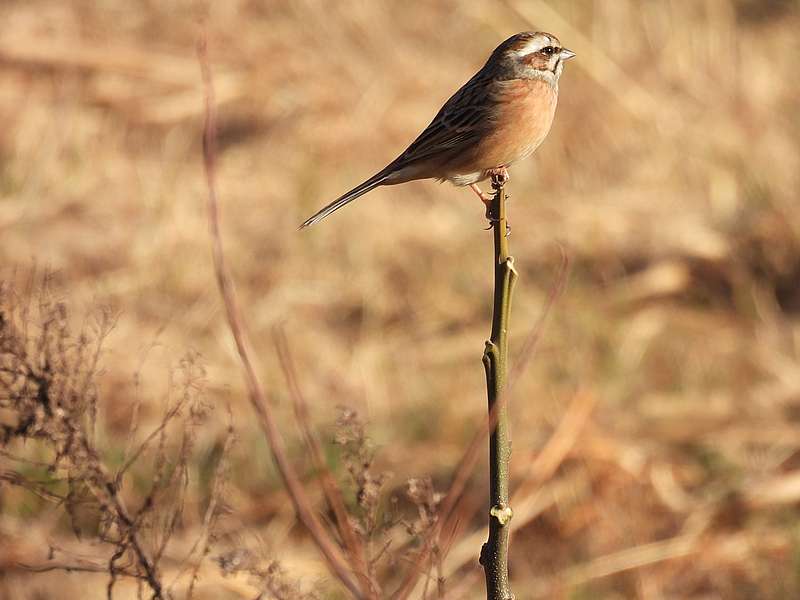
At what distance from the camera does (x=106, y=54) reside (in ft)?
27.3

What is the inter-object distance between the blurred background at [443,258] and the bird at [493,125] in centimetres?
150

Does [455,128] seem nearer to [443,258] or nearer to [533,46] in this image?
[533,46]

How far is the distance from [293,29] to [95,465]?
674 cm

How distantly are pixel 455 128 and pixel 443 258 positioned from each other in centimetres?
353

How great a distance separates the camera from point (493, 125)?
12.7 feet

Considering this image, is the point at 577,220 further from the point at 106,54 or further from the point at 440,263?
the point at 106,54

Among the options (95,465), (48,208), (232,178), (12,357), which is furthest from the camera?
(232,178)

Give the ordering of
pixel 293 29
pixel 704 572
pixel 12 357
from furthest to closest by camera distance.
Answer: pixel 293 29, pixel 704 572, pixel 12 357

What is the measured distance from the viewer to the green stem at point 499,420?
1873mm

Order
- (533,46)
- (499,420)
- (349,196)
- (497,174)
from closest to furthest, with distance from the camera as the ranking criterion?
(499,420) → (349,196) → (497,174) → (533,46)

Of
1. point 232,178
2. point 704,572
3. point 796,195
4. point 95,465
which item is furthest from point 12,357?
point 796,195

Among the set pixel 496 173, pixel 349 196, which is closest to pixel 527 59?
pixel 496 173

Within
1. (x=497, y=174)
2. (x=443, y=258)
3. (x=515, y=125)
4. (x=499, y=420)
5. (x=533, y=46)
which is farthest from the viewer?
(x=443, y=258)

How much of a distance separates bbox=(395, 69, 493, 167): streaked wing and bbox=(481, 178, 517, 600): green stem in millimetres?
1802
